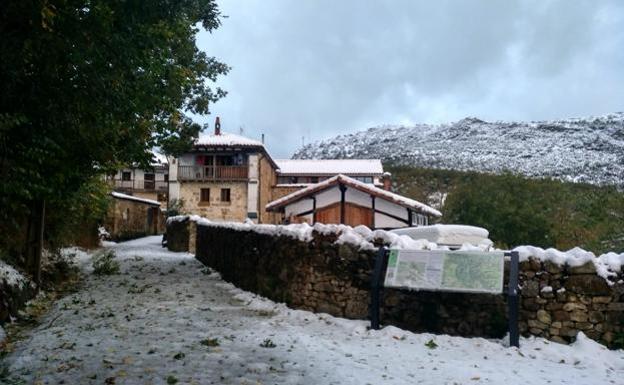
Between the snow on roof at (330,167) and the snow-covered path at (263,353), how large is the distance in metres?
28.9

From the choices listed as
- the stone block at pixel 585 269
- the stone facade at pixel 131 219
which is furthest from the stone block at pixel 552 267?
the stone facade at pixel 131 219

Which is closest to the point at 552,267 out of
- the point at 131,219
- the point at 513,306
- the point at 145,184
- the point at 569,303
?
the point at 569,303

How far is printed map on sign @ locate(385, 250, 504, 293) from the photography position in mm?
6270

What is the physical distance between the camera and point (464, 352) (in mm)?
5988

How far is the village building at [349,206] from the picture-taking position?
1702 cm

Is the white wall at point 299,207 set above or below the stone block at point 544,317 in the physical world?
above

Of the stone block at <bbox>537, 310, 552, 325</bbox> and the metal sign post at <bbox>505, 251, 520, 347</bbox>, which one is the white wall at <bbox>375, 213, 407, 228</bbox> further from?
the metal sign post at <bbox>505, 251, 520, 347</bbox>

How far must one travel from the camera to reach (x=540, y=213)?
789 inches

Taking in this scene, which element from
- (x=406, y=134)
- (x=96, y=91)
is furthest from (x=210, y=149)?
(x=406, y=134)

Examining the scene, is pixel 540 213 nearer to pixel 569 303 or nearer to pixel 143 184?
Result: pixel 569 303

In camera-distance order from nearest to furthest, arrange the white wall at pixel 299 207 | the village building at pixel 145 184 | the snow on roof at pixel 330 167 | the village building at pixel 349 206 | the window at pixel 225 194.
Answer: the village building at pixel 349 206 < the white wall at pixel 299 207 < the window at pixel 225 194 < the snow on roof at pixel 330 167 < the village building at pixel 145 184

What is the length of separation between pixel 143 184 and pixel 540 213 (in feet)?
115

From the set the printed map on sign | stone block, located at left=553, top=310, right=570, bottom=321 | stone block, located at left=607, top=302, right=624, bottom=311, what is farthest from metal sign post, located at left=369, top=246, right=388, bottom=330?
stone block, located at left=607, top=302, right=624, bottom=311

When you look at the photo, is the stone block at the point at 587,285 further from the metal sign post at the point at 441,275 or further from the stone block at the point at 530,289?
the metal sign post at the point at 441,275
